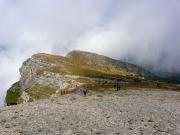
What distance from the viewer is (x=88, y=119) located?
57.6 metres

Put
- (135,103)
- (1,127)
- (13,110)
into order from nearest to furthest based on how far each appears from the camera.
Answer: (1,127) → (13,110) → (135,103)

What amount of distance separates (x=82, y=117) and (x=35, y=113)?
21.5ft

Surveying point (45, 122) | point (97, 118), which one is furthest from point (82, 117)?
point (45, 122)

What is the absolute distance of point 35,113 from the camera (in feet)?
193

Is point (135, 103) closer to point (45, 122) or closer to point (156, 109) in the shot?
point (156, 109)

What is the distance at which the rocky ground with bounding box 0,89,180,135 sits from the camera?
51722 millimetres

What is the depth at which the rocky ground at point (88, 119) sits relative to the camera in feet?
170

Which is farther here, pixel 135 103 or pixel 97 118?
pixel 135 103

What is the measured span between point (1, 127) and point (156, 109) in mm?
29141

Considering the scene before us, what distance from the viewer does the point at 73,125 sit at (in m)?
53.8

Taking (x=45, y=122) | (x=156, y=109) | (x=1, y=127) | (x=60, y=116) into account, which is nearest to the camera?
(x=1, y=127)

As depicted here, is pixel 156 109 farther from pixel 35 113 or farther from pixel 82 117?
pixel 35 113

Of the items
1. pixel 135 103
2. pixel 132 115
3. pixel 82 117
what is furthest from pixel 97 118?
pixel 135 103

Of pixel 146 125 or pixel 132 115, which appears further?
pixel 132 115
